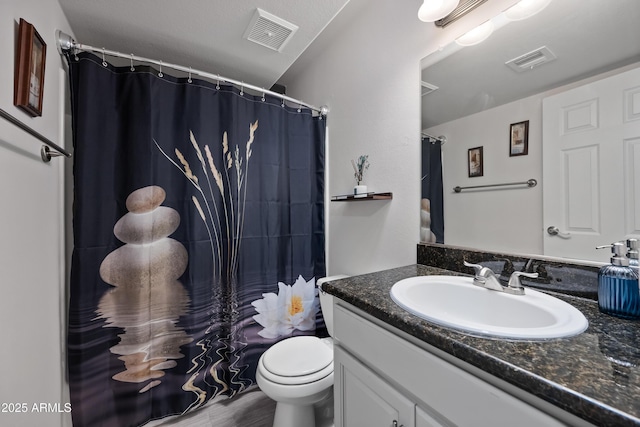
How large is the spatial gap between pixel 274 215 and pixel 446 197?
1057 mm

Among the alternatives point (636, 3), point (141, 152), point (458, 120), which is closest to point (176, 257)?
point (141, 152)

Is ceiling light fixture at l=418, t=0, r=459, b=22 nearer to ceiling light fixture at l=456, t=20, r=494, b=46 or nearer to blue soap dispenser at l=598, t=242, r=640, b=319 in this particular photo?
ceiling light fixture at l=456, t=20, r=494, b=46

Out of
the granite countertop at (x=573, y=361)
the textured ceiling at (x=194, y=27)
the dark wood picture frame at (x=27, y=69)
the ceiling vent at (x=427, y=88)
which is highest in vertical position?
the textured ceiling at (x=194, y=27)

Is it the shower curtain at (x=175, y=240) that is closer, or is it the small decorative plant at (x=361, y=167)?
the shower curtain at (x=175, y=240)

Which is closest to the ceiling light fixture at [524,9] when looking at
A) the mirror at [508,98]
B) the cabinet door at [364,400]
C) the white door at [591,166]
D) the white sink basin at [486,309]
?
the mirror at [508,98]

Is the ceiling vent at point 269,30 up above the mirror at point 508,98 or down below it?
above

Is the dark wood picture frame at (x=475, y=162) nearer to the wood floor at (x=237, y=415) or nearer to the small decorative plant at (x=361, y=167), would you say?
the small decorative plant at (x=361, y=167)

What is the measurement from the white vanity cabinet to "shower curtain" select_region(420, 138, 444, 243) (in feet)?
2.10

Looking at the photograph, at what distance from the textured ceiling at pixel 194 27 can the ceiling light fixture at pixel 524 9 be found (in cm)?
76

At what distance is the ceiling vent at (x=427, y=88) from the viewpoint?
4.06 feet

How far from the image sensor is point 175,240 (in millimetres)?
1386

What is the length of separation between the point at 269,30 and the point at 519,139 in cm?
142

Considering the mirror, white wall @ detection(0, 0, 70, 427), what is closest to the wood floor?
white wall @ detection(0, 0, 70, 427)

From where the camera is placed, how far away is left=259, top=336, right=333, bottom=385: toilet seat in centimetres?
112
